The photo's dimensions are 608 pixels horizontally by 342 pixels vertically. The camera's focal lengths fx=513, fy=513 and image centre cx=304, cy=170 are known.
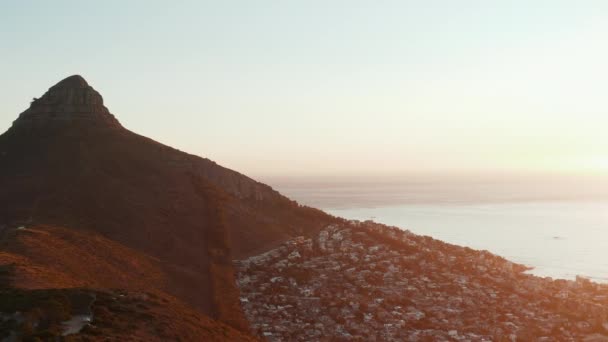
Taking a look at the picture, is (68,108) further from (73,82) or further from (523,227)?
(523,227)

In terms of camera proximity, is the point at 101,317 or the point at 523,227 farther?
the point at 523,227

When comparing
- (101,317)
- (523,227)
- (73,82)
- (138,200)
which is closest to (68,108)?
(73,82)

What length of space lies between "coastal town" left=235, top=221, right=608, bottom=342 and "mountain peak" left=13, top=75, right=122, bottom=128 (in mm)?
35429

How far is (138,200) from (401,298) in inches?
1148

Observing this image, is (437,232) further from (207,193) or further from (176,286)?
(176,286)

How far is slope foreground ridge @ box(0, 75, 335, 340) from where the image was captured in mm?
41250

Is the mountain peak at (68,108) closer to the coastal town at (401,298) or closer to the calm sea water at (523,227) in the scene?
the coastal town at (401,298)

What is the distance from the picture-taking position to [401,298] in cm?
3775

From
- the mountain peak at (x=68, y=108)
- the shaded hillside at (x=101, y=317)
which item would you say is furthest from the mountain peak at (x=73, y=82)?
the shaded hillside at (x=101, y=317)

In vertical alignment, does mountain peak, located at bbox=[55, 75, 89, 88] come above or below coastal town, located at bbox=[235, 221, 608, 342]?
above

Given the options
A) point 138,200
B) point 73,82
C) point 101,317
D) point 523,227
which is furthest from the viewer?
point 523,227

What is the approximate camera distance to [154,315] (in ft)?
77.5

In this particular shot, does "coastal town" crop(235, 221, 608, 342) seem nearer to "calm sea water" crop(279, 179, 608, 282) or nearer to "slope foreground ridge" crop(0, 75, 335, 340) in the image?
"slope foreground ridge" crop(0, 75, 335, 340)

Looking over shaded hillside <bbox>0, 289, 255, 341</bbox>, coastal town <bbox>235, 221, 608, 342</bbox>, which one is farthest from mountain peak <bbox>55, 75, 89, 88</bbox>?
shaded hillside <bbox>0, 289, 255, 341</bbox>
